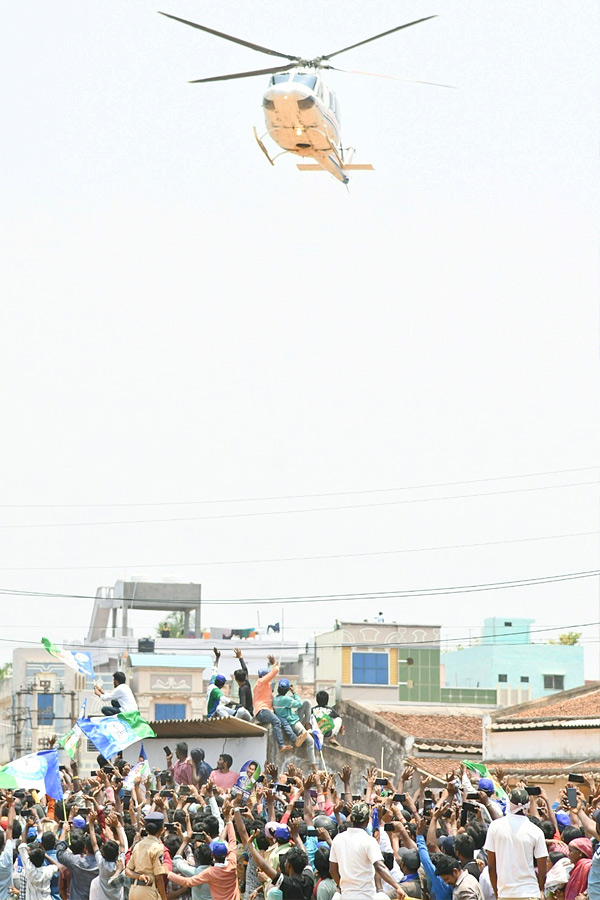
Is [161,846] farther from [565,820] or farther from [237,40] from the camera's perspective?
[237,40]

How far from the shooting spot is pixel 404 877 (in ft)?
37.1

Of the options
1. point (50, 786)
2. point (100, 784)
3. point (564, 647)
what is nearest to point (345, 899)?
point (100, 784)

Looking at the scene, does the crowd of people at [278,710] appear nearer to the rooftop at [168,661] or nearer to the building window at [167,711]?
the building window at [167,711]

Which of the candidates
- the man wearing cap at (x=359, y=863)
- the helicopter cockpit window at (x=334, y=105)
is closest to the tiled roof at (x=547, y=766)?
the man wearing cap at (x=359, y=863)

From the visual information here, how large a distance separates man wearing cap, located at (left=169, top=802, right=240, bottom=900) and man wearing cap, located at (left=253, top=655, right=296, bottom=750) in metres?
12.3

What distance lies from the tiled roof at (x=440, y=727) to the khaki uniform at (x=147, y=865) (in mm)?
21010

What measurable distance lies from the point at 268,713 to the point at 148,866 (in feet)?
42.6

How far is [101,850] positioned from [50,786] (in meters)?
5.73

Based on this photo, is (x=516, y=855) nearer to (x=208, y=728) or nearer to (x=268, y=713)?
(x=268, y=713)

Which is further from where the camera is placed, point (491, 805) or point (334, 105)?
point (334, 105)

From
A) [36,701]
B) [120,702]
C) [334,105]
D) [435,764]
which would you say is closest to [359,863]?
[120,702]

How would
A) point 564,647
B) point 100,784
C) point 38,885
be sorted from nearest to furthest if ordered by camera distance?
point 38,885, point 100,784, point 564,647

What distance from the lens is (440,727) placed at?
119 ft

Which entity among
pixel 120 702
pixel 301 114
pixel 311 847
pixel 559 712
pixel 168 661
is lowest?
pixel 311 847
